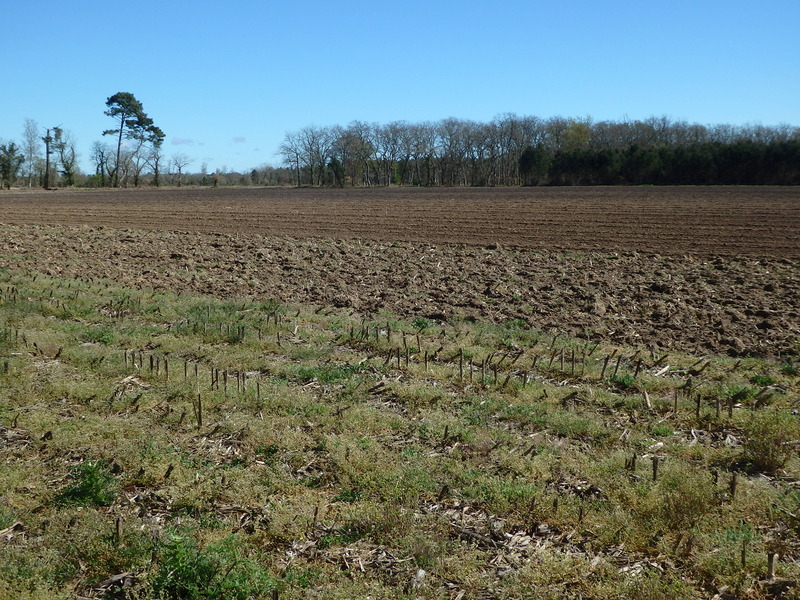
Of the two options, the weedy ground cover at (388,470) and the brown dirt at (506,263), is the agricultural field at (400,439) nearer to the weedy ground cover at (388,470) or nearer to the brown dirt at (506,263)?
the weedy ground cover at (388,470)

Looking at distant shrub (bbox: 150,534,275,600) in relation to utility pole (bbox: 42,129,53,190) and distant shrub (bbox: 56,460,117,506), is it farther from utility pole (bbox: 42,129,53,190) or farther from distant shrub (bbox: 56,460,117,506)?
utility pole (bbox: 42,129,53,190)

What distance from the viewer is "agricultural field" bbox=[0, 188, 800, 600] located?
4.61m

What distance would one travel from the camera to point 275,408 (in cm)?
755

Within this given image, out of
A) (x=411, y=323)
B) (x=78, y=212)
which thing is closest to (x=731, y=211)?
(x=411, y=323)

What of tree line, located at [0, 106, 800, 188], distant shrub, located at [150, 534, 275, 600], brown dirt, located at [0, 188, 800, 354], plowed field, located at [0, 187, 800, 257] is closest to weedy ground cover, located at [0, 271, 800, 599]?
distant shrub, located at [150, 534, 275, 600]

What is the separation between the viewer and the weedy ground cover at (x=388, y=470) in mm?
4543

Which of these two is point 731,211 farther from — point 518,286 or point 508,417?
point 508,417

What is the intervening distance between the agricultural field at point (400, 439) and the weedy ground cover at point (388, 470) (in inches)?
Answer: 1.0

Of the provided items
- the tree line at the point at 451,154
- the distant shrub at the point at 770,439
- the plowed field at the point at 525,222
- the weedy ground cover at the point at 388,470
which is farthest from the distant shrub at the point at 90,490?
the tree line at the point at 451,154

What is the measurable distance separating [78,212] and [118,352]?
36714 mm

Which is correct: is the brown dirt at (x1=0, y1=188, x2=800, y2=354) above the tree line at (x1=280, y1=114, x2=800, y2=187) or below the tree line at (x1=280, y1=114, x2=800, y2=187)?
below

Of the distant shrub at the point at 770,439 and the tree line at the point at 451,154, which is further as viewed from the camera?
the tree line at the point at 451,154

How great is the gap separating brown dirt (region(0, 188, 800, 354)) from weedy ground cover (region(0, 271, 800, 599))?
2402 millimetres

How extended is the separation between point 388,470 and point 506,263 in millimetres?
13855
